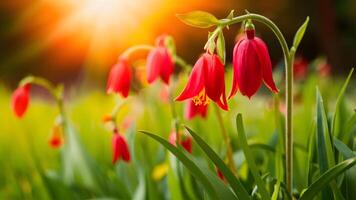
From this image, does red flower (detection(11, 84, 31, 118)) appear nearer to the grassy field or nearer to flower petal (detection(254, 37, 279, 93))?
the grassy field

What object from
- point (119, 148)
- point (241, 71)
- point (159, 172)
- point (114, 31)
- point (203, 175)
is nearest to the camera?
point (241, 71)

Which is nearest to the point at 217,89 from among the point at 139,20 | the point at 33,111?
the point at 33,111

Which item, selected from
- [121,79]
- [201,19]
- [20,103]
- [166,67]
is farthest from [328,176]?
[20,103]

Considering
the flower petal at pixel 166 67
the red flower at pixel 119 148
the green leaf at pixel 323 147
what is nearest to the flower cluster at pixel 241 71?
the green leaf at pixel 323 147

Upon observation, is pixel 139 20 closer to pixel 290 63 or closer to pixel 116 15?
pixel 116 15

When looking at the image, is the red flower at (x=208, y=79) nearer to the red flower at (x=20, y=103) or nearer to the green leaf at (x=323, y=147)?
the green leaf at (x=323, y=147)

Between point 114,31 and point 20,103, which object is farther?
point 114,31

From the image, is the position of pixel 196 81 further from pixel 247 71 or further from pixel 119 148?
pixel 119 148
